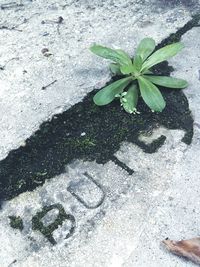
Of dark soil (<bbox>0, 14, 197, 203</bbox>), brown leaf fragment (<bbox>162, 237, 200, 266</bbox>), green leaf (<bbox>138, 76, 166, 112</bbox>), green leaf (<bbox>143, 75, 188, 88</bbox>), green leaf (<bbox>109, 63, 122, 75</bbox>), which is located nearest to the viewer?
brown leaf fragment (<bbox>162, 237, 200, 266</bbox>)

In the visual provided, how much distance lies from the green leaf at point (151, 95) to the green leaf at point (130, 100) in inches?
2.0

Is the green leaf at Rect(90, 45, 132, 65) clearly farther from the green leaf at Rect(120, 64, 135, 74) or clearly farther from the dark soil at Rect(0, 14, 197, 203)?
the dark soil at Rect(0, 14, 197, 203)

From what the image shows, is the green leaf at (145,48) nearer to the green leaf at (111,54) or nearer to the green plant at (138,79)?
the green plant at (138,79)

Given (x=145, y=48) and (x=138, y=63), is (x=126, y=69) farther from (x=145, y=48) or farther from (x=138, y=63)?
(x=145, y=48)

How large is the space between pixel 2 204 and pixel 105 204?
0.51 metres

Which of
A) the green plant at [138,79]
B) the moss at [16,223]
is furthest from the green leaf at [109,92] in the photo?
the moss at [16,223]

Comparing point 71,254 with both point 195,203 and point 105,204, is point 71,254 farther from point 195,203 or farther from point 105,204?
point 195,203

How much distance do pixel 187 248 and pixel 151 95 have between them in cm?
90

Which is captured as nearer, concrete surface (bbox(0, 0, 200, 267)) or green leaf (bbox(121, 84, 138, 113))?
concrete surface (bbox(0, 0, 200, 267))

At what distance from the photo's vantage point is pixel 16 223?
6.19ft

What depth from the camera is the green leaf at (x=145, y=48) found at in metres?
2.52

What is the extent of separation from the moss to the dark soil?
0.42 ft

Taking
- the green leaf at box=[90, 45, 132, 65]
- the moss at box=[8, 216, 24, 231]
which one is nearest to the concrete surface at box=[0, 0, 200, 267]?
the moss at box=[8, 216, 24, 231]

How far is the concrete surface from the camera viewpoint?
1.80 meters
